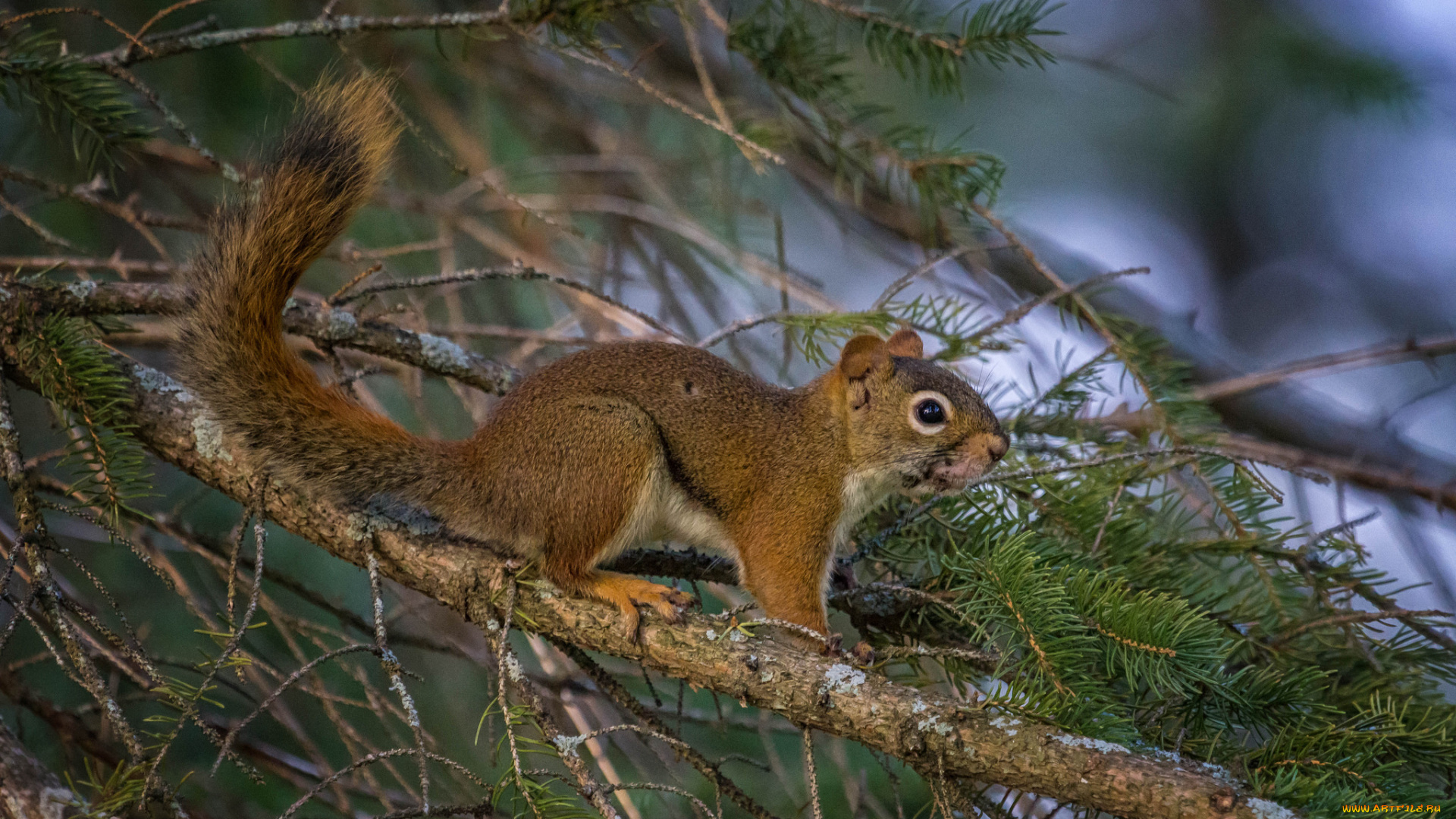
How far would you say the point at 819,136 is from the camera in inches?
79.5

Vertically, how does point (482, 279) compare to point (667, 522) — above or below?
above

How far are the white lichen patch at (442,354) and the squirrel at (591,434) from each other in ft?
0.55

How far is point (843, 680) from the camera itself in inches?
56.6

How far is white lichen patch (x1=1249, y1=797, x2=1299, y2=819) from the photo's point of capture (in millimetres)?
1135

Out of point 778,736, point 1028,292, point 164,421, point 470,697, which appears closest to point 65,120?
point 164,421

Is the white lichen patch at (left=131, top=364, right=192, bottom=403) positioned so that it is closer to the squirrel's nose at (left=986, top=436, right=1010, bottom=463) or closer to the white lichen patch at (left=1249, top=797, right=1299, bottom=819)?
the squirrel's nose at (left=986, top=436, right=1010, bottom=463)

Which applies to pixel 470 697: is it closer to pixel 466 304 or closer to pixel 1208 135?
pixel 466 304

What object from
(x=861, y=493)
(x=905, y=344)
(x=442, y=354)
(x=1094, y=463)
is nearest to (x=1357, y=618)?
(x=1094, y=463)

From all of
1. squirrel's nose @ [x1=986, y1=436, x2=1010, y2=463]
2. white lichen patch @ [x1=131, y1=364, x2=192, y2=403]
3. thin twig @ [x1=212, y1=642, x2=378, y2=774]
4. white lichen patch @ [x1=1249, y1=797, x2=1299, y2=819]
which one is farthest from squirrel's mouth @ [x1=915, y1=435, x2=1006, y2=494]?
white lichen patch @ [x1=131, y1=364, x2=192, y2=403]

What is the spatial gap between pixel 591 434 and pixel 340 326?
0.57 m

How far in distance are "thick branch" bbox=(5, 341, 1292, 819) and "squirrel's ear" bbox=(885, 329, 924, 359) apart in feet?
3.06

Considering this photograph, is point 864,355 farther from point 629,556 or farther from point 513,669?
point 513,669

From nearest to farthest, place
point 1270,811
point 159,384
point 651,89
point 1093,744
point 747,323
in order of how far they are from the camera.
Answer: point 1270,811 → point 1093,744 → point 651,89 → point 159,384 → point 747,323

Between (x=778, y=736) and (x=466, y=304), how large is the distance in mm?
1644
